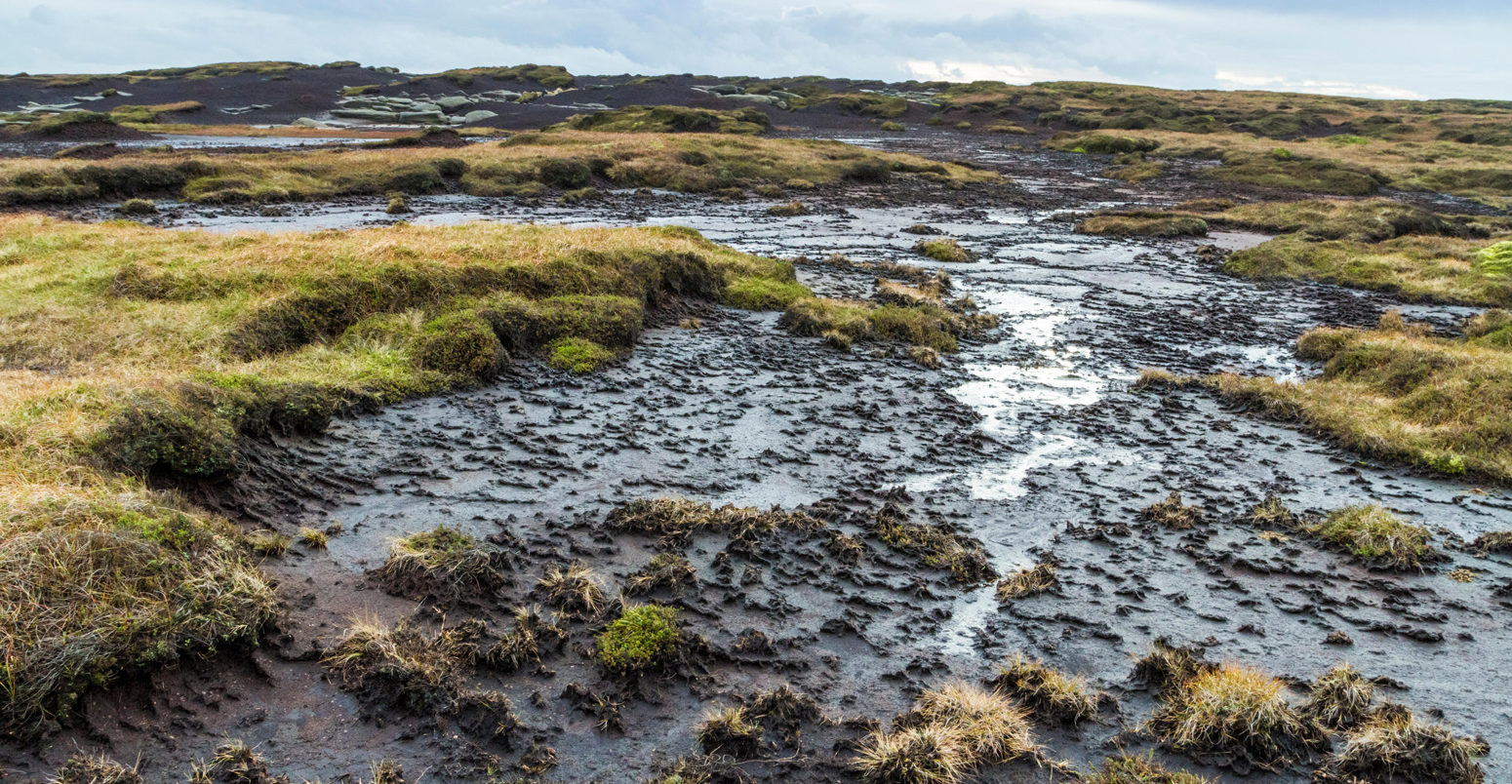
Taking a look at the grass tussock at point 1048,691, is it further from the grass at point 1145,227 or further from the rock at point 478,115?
the rock at point 478,115

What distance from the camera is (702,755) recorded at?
24.5ft

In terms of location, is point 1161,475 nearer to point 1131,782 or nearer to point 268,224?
point 1131,782

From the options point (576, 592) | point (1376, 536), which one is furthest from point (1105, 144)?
point (576, 592)

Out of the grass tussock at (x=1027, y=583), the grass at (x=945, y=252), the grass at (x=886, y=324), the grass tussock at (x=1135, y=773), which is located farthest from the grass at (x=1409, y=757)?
the grass at (x=945, y=252)

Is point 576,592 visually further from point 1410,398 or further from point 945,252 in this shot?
point 945,252

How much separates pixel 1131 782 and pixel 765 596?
427 cm

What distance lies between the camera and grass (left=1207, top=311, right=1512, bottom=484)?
14656mm

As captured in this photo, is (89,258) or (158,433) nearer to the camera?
(158,433)

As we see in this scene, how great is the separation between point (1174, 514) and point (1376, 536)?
8.16 feet

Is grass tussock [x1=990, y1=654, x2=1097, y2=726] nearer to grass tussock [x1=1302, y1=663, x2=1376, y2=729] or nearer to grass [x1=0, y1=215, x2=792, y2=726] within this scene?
grass tussock [x1=1302, y1=663, x2=1376, y2=729]

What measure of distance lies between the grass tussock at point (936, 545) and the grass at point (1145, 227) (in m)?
34.2

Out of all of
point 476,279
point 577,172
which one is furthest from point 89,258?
point 577,172

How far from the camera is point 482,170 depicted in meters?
50.6

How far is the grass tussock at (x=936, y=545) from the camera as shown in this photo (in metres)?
10.8
